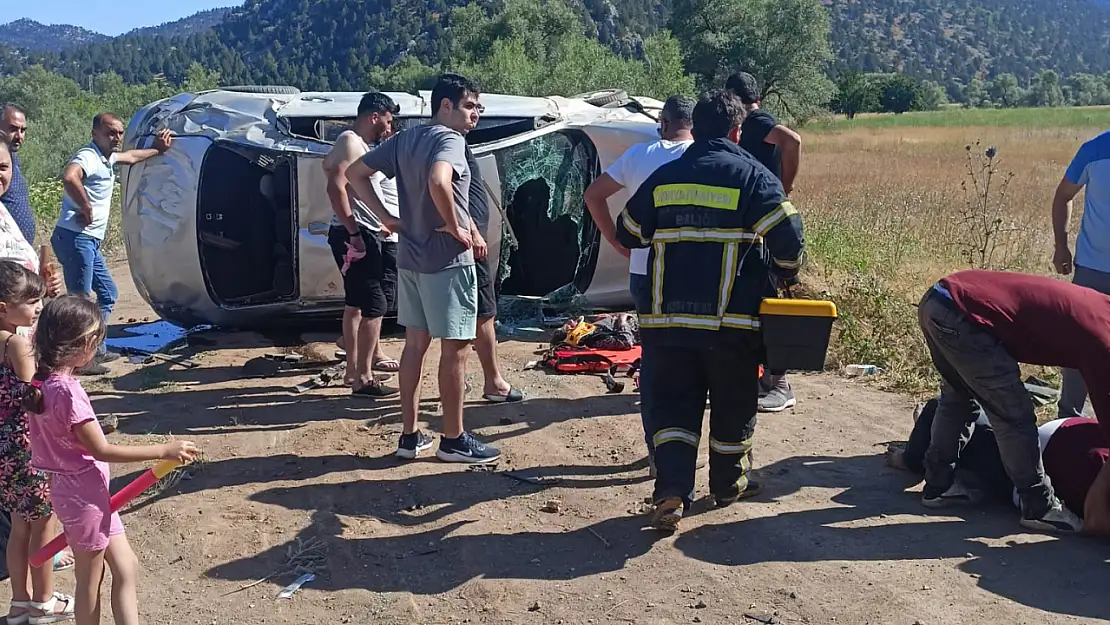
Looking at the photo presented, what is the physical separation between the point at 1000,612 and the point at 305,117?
19.6ft

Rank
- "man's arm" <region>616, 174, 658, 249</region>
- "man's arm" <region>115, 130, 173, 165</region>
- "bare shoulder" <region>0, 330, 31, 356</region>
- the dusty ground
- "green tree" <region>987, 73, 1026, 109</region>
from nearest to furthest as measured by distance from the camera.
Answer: "bare shoulder" <region>0, 330, 31, 356</region>, the dusty ground, "man's arm" <region>616, 174, 658, 249</region>, "man's arm" <region>115, 130, 173, 165</region>, "green tree" <region>987, 73, 1026, 109</region>

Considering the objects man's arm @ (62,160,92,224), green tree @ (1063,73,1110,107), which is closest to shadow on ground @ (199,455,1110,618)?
man's arm @ (62,160,92,224)

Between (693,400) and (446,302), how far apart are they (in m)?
1.36

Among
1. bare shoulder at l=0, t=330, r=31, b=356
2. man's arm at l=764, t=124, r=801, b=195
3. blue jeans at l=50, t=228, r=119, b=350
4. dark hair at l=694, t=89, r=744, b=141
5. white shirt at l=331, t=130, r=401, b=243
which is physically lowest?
blue jeans at l=50, t=228, r=119, b=350

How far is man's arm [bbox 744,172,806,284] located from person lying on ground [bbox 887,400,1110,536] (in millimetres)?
1220

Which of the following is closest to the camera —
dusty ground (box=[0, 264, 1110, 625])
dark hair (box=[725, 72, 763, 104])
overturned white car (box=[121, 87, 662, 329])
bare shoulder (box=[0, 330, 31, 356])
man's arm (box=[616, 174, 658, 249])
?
bare shoulder (box=[0, 330, 31, 356])

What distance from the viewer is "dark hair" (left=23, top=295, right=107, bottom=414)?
3.03m

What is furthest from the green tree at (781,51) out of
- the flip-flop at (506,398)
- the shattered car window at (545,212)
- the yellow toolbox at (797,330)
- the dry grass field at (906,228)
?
the yellow toolbox at (797,330)

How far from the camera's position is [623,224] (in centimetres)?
443

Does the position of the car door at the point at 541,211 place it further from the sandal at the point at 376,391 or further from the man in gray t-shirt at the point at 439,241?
the man in gray t-shirt at the point at 439,241

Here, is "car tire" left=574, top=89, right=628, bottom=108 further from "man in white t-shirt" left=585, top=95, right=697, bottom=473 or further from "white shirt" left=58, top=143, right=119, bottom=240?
"white shirt" left=58, top=143, right=119, bottom=240

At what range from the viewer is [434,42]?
83625mm

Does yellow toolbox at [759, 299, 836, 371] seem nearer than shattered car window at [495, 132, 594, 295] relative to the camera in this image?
Yes

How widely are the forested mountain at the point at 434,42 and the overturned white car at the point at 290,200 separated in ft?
234
